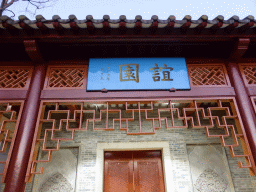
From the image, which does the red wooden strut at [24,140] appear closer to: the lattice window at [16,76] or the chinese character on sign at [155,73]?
the lattice window at [16,76]

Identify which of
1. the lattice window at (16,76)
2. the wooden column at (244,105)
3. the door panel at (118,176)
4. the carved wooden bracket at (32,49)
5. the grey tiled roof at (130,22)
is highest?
the grey tiled roof at (130,22)

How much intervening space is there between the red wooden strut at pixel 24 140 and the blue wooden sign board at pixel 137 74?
88 cm

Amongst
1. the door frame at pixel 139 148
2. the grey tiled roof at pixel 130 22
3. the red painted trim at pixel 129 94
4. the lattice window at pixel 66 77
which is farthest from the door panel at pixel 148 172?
the grey tiled roof at pixel 130 22

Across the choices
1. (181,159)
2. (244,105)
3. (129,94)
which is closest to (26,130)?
(129,94)

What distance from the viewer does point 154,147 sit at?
4855 millimetres

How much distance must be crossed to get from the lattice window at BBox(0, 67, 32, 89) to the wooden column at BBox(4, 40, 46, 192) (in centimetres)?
16

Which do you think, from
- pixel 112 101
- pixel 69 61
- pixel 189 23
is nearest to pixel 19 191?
pixel 112 101

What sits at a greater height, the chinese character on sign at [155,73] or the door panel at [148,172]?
the chinese character on sign at [155,73]

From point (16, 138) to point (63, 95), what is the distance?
93 centimetres

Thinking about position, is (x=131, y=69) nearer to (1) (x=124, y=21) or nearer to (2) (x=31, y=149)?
(1) (x=124, y=21)

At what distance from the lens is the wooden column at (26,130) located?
100 inches

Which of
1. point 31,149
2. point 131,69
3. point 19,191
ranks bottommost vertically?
point 19,191

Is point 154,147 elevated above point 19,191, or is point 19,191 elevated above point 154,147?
point 154,147

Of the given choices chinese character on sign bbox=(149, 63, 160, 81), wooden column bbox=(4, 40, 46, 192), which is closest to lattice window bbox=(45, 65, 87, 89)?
wooden column bbox=(4, 40, 46, 192)
